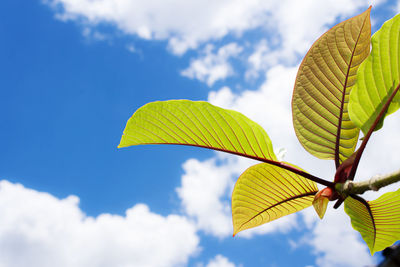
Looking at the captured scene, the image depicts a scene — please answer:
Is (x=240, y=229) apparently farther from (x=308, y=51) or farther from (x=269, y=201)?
(x=308, y=51)

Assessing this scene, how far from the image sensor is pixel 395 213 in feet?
2.19

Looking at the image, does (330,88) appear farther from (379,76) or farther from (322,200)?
(322,200)

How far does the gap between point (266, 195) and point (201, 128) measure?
0.70 ft

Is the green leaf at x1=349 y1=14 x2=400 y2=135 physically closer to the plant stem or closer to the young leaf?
the plant stem

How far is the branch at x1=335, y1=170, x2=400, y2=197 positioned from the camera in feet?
1.54

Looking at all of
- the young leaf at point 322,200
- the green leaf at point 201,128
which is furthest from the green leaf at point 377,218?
the green leaf at point 201,128

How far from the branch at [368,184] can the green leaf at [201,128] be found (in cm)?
13

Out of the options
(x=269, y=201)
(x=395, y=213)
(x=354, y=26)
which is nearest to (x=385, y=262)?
(x=395, y=213)

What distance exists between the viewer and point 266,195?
0.69 m

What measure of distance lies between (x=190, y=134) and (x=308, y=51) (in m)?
0.28

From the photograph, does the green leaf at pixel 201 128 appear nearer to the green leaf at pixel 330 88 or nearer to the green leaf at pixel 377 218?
the green leaf at pixel 330 88

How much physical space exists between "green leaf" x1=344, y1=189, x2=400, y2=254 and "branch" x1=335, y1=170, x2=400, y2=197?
3.4 inches

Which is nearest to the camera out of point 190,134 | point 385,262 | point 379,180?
point 379,180

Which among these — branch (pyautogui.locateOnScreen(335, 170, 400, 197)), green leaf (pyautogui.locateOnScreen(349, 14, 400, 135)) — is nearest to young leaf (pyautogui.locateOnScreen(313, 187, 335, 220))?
branch (pyautogui.locateOnScreen(335, 170, 400, 197))
